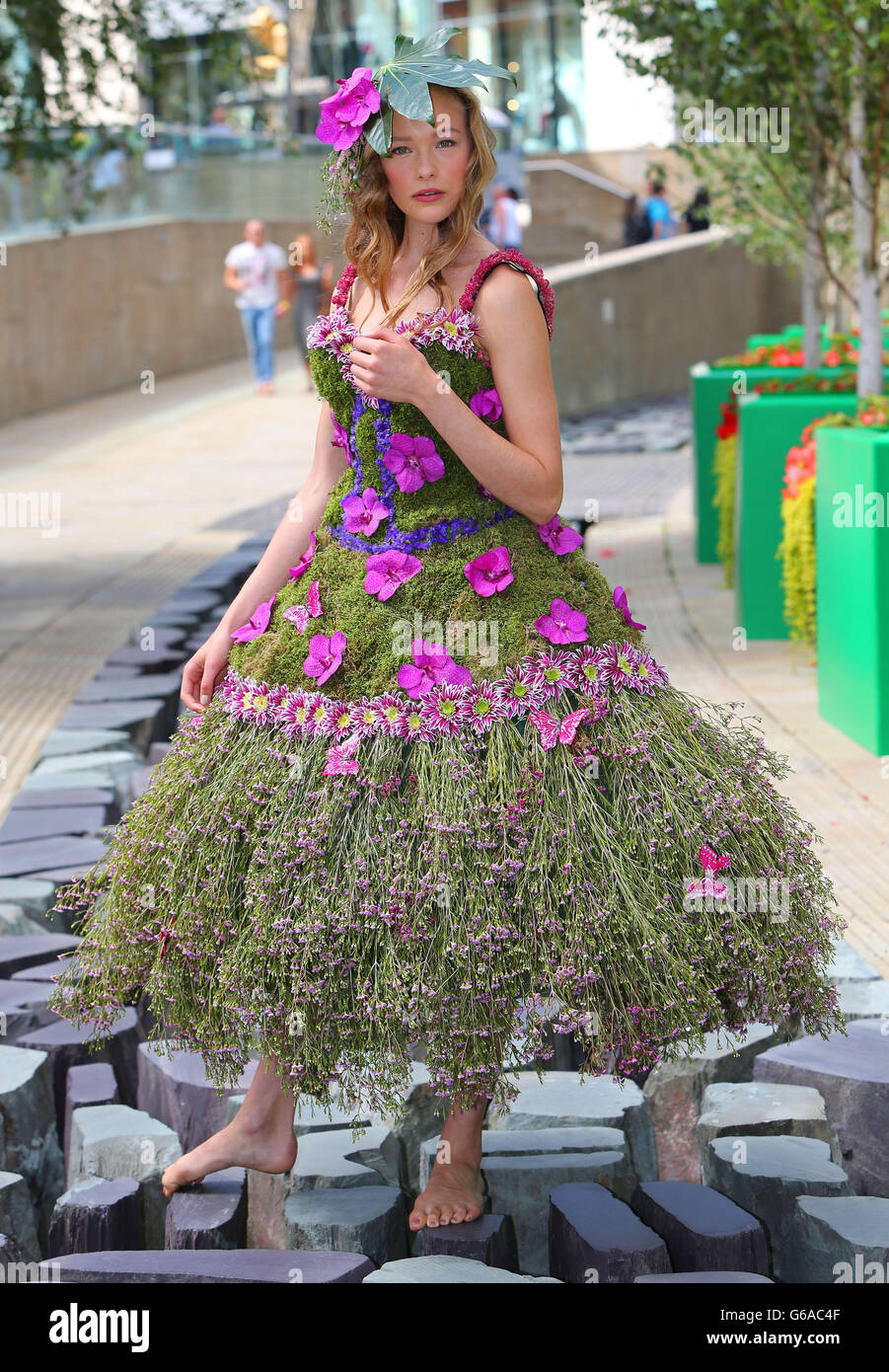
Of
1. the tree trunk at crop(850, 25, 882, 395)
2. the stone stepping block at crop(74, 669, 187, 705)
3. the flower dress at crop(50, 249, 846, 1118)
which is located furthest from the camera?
the tree trunk at crop(850, 25, 882, 395)

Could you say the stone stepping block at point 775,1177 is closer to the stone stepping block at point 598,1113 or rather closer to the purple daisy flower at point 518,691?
the stone stepping block at point 598,1113

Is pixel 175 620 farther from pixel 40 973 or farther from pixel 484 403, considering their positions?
pixel 484 403

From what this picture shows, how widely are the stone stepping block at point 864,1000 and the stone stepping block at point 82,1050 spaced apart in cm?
148

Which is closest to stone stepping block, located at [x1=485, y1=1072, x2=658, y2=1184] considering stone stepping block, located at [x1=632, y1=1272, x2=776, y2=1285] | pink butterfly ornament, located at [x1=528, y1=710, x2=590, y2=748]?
stone stepping block, located at [x1=632, y1=1272, x2=776, y2=1285]

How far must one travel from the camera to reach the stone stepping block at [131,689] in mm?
6242

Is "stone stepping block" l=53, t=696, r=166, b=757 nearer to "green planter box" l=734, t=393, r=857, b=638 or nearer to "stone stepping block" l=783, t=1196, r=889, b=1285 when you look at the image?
"green planter box" l=734, t=393, r=857, b=638

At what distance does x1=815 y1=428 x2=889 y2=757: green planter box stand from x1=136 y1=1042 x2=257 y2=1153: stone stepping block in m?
2.96

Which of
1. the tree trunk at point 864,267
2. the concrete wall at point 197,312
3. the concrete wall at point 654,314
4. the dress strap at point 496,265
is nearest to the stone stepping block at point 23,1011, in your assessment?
the dress strap at point 496,265

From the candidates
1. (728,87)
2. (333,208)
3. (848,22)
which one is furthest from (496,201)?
(333,208)

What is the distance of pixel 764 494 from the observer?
25.6 feet

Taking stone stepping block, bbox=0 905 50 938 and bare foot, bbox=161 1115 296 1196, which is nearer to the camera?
bare foot, bbox=161 1115 296 1196

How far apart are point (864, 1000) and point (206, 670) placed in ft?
5.00

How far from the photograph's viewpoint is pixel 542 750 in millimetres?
2609

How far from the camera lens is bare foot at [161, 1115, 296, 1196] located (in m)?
2.86
